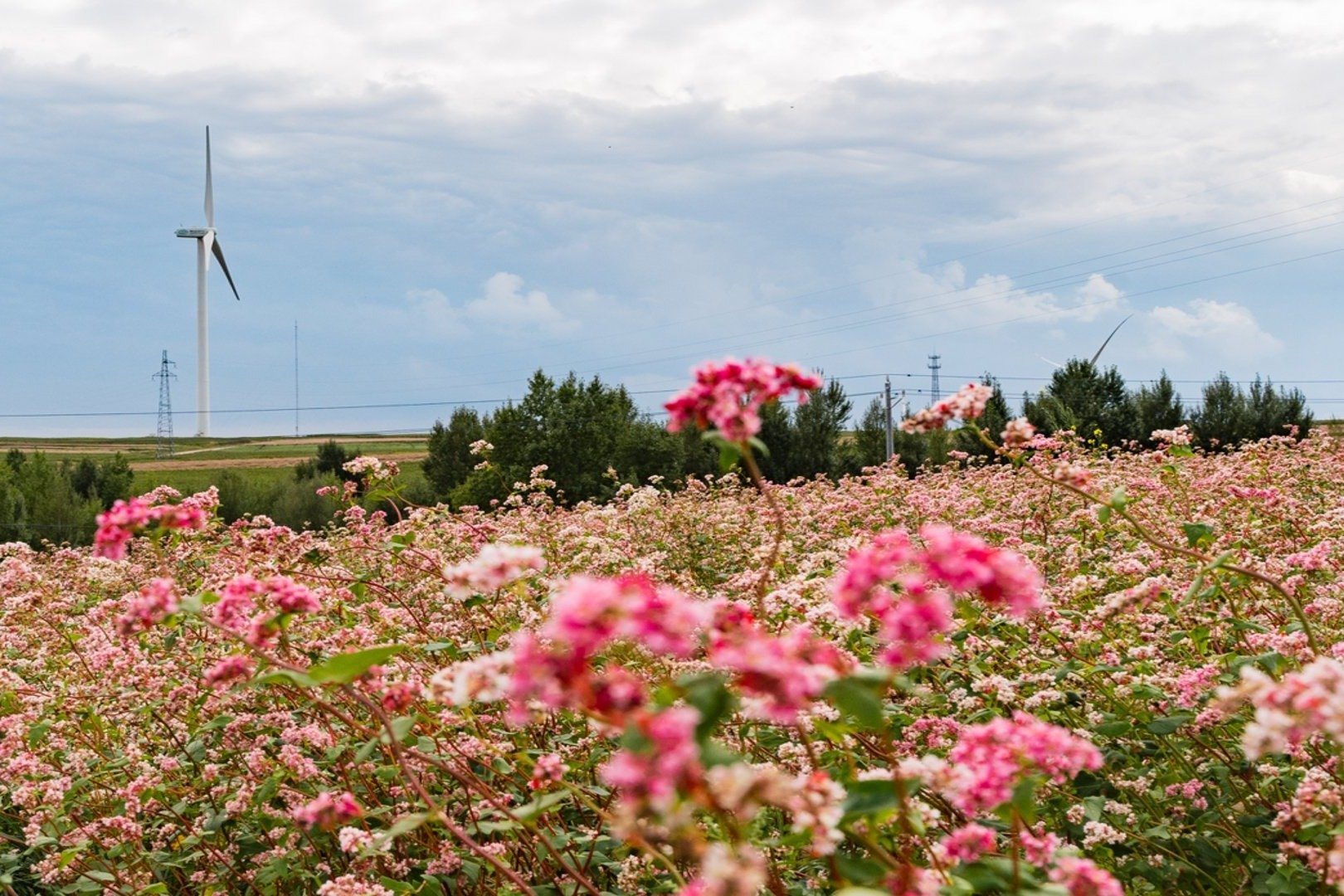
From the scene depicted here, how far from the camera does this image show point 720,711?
1.63 meters

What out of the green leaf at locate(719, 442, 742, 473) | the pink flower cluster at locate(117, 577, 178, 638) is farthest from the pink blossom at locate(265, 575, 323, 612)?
the green leaf at locate(719, 442, 742, 473)

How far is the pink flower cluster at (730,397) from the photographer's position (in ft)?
7.71

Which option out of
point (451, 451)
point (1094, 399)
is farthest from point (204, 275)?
point (1094, 399)

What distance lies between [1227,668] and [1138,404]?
54.8 m

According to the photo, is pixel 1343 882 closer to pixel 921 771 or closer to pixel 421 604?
pixel 921 771

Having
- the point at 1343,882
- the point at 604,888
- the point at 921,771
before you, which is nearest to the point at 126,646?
the point at 604,888

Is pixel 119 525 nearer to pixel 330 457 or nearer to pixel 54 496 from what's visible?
pixel 54 496

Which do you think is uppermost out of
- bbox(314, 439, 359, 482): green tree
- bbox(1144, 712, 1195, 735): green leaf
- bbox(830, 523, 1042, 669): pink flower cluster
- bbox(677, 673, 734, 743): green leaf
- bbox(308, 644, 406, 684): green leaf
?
bbox(830, 523, 1042, 669): pink flower cluster

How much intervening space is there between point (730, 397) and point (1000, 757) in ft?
2.92

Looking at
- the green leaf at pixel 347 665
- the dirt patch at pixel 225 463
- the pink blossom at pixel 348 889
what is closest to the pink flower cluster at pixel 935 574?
the green leaf at pixel 347 665

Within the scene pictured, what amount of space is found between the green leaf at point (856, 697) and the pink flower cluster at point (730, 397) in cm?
64

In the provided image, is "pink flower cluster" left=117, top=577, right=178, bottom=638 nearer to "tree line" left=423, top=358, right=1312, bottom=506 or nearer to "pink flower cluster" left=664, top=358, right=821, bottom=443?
"pink flower cluster" left=664, top=358, right=821, bottom=443

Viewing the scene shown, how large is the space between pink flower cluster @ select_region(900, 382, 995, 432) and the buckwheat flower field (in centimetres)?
1

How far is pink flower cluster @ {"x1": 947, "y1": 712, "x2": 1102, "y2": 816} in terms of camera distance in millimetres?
2209
